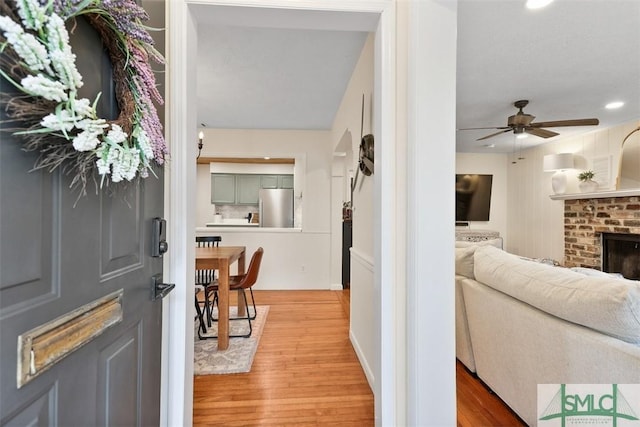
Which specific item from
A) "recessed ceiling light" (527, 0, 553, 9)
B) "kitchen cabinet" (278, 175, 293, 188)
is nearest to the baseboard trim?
"recessed ceiling light" (527, 0, 553, 9)

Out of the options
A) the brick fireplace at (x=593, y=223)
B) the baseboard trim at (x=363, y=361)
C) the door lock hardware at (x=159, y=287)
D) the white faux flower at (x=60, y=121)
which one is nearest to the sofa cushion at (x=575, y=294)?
the baseboard trim at (x=363, y=361)

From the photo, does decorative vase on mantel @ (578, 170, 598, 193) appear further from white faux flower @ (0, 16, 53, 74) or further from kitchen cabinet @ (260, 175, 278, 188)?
white faux flower @ (0, 16, 53, 74)

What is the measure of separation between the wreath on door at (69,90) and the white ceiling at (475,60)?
65cm

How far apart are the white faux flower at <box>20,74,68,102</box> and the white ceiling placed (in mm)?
Result: 975

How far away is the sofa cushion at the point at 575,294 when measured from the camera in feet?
3.73

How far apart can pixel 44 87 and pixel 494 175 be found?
6875 millimetres

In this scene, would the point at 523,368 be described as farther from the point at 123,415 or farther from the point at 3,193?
the point at 3,193

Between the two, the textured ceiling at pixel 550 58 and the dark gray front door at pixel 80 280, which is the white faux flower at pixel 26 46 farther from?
the textured ceiling at pixel 550 58

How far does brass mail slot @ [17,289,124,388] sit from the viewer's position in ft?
1.94

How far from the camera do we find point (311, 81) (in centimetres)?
293

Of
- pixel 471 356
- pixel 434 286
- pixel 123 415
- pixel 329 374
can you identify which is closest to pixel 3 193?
pixel 123 415

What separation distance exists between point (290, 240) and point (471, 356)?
10.1ft

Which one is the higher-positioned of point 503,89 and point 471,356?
point 503,89

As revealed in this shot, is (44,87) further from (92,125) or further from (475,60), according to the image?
(475,60)
